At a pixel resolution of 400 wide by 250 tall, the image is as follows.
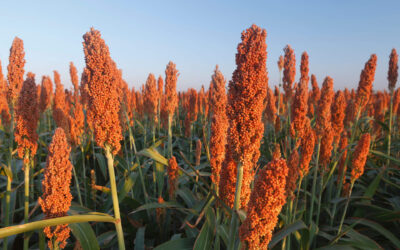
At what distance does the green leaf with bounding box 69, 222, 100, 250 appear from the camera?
73.4 inches

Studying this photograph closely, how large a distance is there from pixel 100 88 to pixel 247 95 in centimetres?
106

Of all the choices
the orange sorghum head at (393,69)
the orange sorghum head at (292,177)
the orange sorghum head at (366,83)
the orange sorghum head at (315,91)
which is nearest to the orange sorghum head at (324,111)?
the orange sorghum head at (292,177)

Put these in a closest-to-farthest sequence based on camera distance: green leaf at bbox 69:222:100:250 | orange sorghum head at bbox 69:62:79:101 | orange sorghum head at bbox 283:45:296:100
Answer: green leaf at bbox 69:222:100:250 < orange sorghum head at bbox 283:45:296:100 < orange sorghum head at bbox 69:62:79:101

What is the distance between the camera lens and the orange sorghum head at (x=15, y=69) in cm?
281

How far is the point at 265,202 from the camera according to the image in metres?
1.13

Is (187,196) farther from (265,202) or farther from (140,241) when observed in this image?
(265,202)

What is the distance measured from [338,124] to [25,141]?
3.95 metres

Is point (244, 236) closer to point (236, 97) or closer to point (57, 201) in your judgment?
point (236, 97)

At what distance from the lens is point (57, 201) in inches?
64.7

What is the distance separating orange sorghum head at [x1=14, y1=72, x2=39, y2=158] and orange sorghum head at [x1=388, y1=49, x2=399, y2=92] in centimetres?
688

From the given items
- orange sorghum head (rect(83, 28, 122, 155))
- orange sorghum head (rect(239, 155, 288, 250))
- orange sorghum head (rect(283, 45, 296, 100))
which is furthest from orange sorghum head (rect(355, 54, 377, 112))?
orange sorghum head (rect(83, 28, 122, 155))

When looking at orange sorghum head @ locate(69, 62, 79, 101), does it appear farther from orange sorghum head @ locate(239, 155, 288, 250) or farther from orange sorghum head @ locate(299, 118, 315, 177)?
orange sorghum head @ locate(239, 155, 288, 250)

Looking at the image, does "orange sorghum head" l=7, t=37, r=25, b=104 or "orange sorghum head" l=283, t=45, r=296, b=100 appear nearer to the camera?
"orange sorghum head" l=7, t=37, r=25, b=104

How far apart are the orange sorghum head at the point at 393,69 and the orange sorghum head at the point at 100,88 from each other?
6298mm
